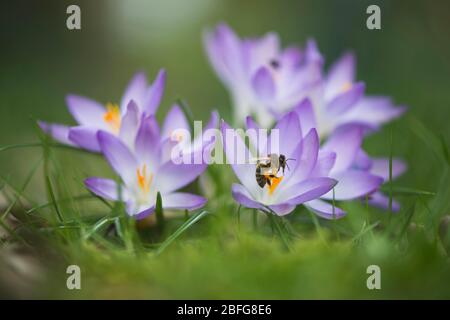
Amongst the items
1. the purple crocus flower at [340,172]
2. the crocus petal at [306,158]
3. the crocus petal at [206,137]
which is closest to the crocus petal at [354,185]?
the purple crocus flower at [340,172]

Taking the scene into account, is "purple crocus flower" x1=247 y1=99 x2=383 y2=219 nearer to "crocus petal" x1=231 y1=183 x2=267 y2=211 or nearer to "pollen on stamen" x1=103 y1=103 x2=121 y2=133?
"crocus petal" x1=231 y1=183 x2=267 y2=211

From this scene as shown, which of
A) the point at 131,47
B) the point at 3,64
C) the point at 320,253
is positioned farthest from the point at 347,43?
the point at 320,253

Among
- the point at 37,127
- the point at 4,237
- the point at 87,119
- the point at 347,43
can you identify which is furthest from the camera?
the point at 347,43

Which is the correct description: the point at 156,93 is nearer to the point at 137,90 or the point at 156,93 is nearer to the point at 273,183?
the point at 137,90

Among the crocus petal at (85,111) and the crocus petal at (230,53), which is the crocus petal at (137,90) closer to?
the crocus petal at (85,111)
